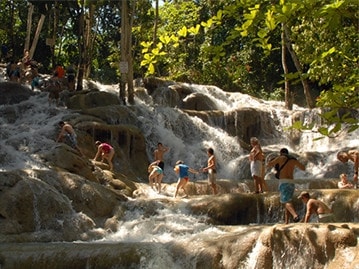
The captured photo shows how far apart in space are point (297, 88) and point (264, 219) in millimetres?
20808

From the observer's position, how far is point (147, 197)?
14.8m

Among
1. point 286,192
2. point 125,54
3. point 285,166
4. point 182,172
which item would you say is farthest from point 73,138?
point 286,192

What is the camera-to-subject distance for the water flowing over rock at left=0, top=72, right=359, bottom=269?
364 inches

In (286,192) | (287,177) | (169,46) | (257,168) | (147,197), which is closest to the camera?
(286,192)

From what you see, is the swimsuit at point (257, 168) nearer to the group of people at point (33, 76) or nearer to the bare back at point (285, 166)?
the bare back at point (285, 166)

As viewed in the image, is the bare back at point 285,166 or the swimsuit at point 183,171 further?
the swimsuit at point 183,171

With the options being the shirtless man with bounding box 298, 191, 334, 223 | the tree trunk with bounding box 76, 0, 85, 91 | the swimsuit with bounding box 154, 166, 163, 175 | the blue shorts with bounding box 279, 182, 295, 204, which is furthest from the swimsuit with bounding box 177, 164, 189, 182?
the tree trunk with bounding box 76, 0, 85, 91

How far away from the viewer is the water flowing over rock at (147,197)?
9258 mm

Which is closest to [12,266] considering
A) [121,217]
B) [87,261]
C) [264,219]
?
[87,261]

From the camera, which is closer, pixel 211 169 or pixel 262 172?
pixel 262 172

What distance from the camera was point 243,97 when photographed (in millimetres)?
28250

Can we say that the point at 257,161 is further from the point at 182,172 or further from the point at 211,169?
the point at 182,172

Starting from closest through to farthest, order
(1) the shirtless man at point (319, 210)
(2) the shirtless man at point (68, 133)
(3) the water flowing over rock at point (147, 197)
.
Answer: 1. (3) the water flowing over rock at point (147, 197)
2. (1) the shirtless man at point (319, 210)
3. (2) the shirtless man at point (68, 133)

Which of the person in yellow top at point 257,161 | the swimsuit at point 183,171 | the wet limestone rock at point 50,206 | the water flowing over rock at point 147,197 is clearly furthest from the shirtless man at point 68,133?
the person in yellow top at point 257,161
